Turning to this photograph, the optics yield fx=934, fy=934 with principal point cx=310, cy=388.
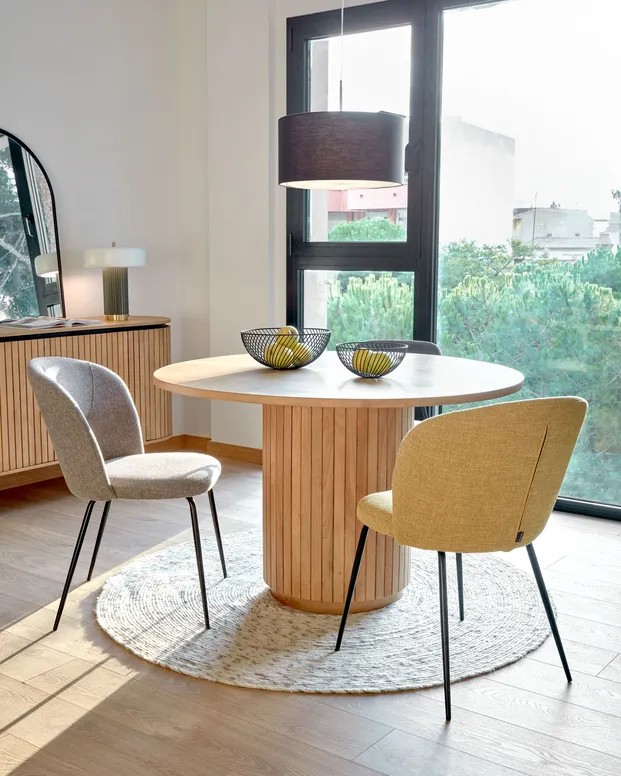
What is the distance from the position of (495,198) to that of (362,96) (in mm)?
872

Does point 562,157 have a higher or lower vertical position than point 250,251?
higher

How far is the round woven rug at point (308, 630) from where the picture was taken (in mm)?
2525

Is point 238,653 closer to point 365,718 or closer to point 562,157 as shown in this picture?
point 365,718

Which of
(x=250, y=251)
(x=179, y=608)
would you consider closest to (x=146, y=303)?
(x=250, y=251)

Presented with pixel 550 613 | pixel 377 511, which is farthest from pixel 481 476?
pixel 550 613

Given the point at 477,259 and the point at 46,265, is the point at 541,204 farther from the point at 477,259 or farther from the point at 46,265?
the point at 46,265

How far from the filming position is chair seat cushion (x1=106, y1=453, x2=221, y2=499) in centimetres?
276

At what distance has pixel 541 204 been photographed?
163 inches

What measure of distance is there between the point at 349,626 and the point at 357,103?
278 centimetres

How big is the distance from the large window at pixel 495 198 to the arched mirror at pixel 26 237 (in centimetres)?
131

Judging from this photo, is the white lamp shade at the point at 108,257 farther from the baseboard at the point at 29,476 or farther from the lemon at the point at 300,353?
the lemon at the point at 300,353

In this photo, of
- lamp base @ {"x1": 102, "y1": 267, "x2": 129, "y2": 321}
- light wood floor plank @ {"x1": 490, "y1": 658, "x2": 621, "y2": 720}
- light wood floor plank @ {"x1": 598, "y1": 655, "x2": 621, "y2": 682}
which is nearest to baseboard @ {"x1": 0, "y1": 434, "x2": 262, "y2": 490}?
lamp base @ {"x1": 102, "y1": 267, "x2": 129, "y2": 321}

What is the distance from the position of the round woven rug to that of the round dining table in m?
0.10

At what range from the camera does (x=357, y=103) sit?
4602mm
